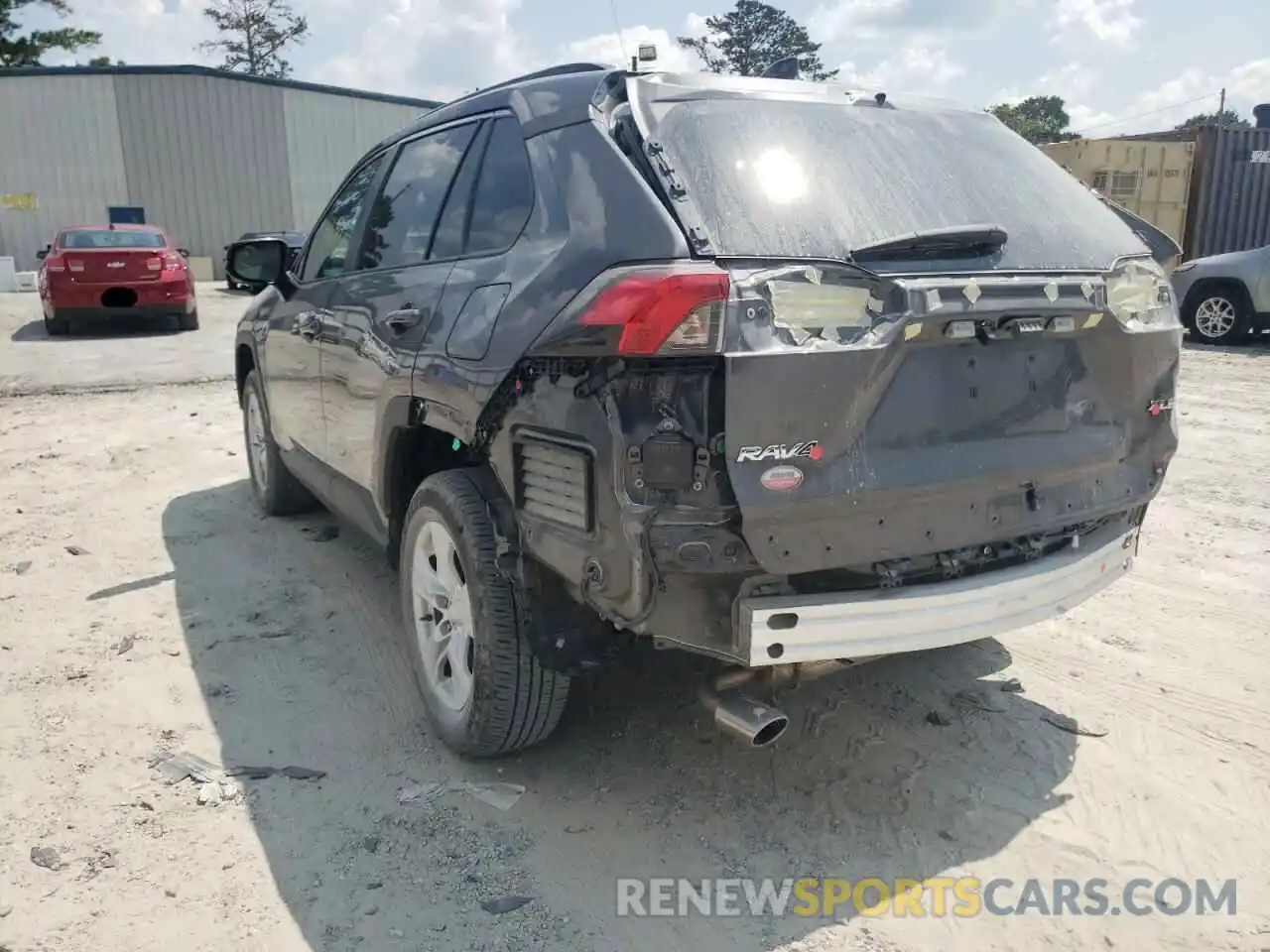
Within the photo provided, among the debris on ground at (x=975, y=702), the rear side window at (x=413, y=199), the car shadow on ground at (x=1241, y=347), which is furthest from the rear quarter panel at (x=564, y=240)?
the car shadow on ground at (x=1241, y=347)

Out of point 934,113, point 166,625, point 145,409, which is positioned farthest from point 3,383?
point 934,113

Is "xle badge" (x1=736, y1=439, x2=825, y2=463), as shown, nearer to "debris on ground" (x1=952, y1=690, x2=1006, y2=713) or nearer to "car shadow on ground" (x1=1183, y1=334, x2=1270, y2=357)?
"debris on ground" (x1=952, y1=690, x2=1006, y2=713)

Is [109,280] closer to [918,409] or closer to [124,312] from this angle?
[124,312]

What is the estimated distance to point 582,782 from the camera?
3078mm

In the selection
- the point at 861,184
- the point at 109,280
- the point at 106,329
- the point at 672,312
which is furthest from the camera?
the point at 106,329

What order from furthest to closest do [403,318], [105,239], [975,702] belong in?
[105,239]
[975,702]
[403,318]

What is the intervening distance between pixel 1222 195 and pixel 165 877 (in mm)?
18679

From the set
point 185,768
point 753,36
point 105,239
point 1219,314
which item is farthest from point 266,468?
point 753,36

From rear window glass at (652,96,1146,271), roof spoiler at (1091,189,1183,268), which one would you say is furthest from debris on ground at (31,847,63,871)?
roof spoiler at (1091,189,1183,268)

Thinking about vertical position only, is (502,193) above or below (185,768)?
above

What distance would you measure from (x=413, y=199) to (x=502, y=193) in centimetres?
86

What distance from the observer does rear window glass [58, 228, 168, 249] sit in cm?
1452

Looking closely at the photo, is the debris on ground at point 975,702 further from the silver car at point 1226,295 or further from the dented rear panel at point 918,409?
the silver car at point 1226,295

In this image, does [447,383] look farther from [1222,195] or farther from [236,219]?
[236,219]
